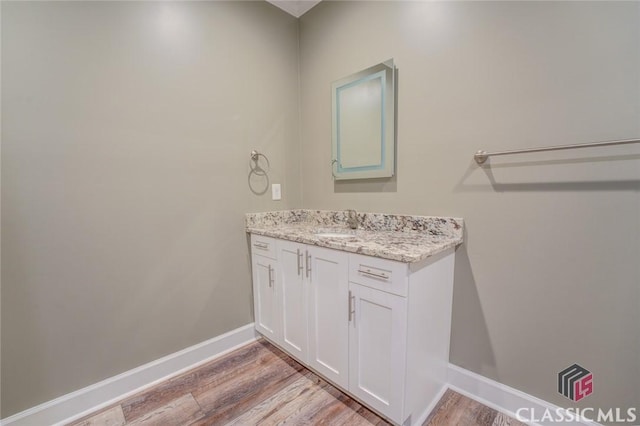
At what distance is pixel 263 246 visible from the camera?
184 cm

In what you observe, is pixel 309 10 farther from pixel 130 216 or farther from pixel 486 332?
pixel 486 332

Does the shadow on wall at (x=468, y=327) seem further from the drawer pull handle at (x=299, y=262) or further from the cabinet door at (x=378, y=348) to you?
the drawer pull handle at (x=299, y=262)

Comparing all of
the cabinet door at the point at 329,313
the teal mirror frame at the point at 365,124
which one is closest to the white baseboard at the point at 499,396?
the cabinet door at the point at 329,313

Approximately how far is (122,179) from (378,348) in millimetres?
1596

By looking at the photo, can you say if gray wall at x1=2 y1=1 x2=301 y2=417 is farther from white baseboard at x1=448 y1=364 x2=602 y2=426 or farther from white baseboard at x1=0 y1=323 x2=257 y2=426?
white baseboard at x1=448 y1=364 x2=602 y2=426

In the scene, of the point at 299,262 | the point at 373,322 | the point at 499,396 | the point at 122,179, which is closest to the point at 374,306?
the point at 373,322

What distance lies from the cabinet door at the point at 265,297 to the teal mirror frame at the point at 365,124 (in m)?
0.84

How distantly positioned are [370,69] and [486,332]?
5.53 feet

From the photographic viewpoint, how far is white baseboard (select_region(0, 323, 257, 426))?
4.16 ft

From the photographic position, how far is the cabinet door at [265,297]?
5.92 feet

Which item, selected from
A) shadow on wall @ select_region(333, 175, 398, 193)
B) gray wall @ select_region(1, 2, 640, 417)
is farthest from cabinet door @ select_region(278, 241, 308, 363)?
shadow on wall @ select_region(333, 175, 398, 193)

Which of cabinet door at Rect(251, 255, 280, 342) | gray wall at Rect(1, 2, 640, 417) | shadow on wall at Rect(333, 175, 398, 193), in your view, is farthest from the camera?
cabinet door at Rect(251, 255, 280, 342)

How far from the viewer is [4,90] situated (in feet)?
3.73

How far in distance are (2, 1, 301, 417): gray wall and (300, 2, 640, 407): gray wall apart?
3.48 feet
